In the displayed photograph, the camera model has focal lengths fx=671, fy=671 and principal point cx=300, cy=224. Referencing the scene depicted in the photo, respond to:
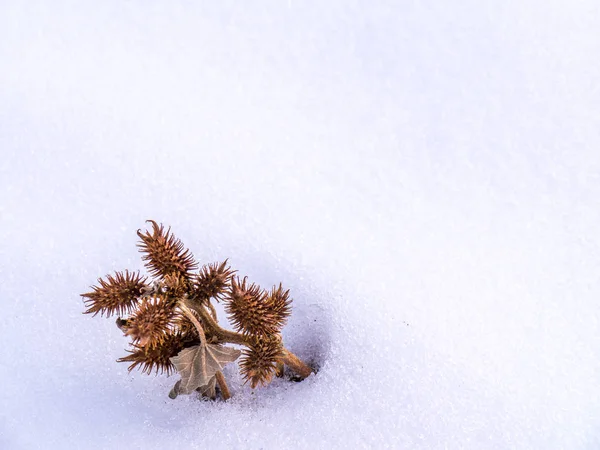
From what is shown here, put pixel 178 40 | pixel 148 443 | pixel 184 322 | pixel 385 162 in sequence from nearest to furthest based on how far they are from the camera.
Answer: pixel 184 322 < pixel 148 443 < pixel 385 162 < pixel 178 40

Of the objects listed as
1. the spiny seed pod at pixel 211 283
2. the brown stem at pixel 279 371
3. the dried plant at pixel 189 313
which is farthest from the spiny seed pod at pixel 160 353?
the brown stem at pixel 279 371

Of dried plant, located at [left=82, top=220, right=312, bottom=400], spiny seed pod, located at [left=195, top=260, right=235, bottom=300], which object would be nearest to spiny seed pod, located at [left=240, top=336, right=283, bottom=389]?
dried plant, located at [left=82, top=220, right=312, bottom=400]

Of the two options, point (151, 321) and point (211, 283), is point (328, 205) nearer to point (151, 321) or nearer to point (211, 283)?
point (211, 283)

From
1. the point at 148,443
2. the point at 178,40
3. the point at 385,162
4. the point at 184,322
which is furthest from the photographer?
the point at 178,40

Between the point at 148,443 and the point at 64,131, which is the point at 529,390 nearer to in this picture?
the point at 148,443

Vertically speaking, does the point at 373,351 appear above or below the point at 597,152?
below

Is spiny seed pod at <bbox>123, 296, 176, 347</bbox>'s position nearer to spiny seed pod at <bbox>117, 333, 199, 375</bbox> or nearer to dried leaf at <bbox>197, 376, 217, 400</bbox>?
spiny seed pod at <bbox>117, 333, 199, 375</bbox>

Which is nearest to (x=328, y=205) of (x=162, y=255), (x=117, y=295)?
(x=162, y=255)

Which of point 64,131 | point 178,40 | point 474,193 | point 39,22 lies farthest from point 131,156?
point 474,193

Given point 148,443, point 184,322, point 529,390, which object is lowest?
point 148,443
